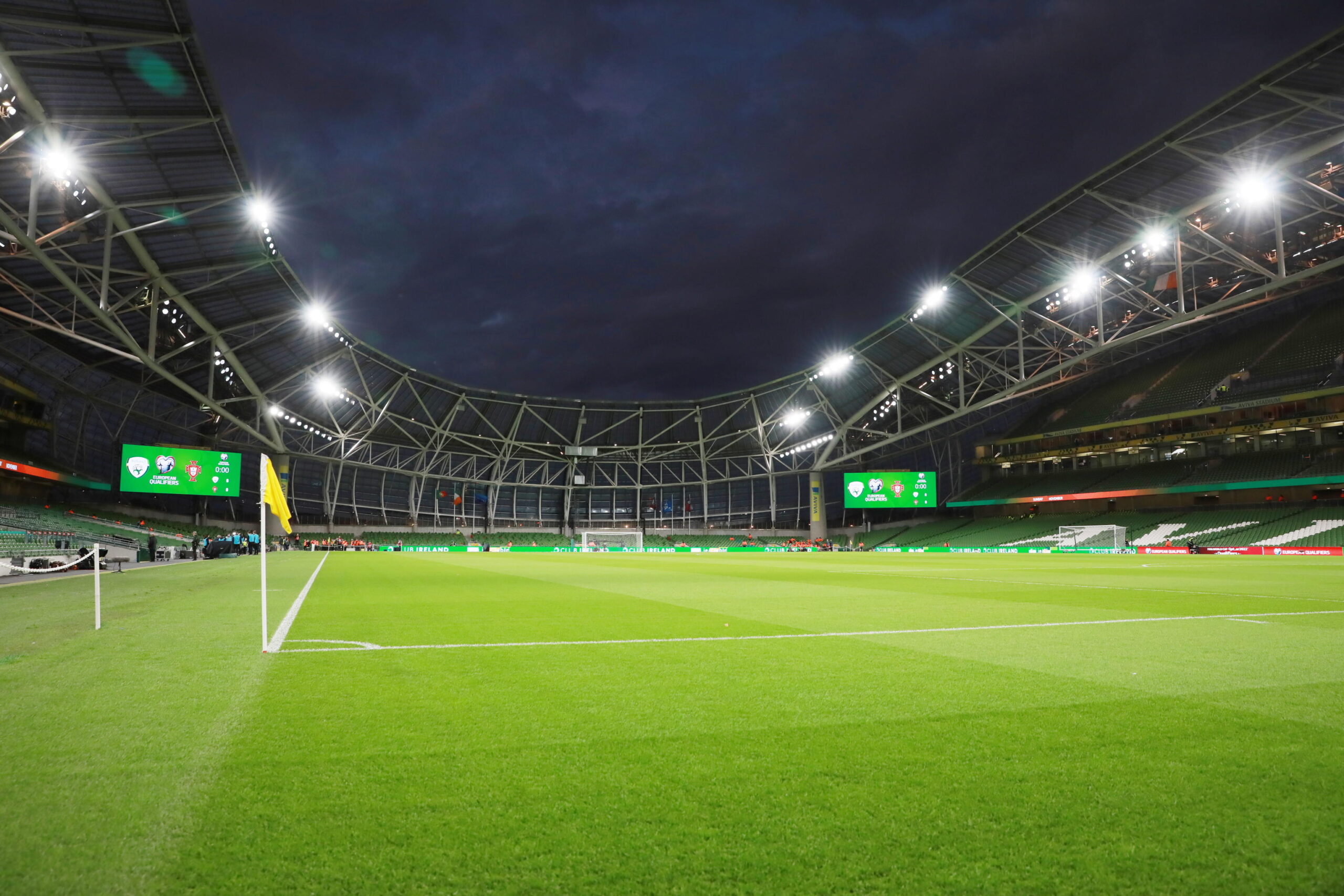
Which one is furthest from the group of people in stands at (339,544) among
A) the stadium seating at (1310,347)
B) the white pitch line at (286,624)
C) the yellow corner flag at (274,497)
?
the stadium seating at (1310,347)

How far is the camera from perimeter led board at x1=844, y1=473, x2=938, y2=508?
214 feet

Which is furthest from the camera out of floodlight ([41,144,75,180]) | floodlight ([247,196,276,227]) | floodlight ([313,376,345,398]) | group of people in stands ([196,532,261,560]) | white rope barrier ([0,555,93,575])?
floodlight ([313,376,345,398])

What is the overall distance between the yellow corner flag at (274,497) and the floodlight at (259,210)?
27106mm

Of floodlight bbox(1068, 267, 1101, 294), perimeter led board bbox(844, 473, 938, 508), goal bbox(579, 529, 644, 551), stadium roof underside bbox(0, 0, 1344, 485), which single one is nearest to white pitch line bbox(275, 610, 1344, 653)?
stadium roof underside bbox(0, 0, 1344, 485)

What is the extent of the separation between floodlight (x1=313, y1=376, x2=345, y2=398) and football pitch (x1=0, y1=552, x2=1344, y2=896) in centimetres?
4932

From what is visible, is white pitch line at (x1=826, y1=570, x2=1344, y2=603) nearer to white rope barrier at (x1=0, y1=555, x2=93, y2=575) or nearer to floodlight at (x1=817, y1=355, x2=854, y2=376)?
white rope barrier at (x1=0, y1=555, x2=93, y2=575)

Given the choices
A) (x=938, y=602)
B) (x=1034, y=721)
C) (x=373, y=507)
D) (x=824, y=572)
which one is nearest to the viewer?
(x=1034, y=721)

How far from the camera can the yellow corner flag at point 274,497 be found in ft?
24.9

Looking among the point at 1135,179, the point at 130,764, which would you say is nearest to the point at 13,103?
the point at 130,764

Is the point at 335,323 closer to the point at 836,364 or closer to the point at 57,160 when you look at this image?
the point at 57,160

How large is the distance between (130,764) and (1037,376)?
176 feet

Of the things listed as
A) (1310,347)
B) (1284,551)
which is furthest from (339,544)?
(1310,347)

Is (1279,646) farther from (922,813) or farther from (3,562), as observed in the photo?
(3,562)

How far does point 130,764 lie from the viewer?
11.9 ft
